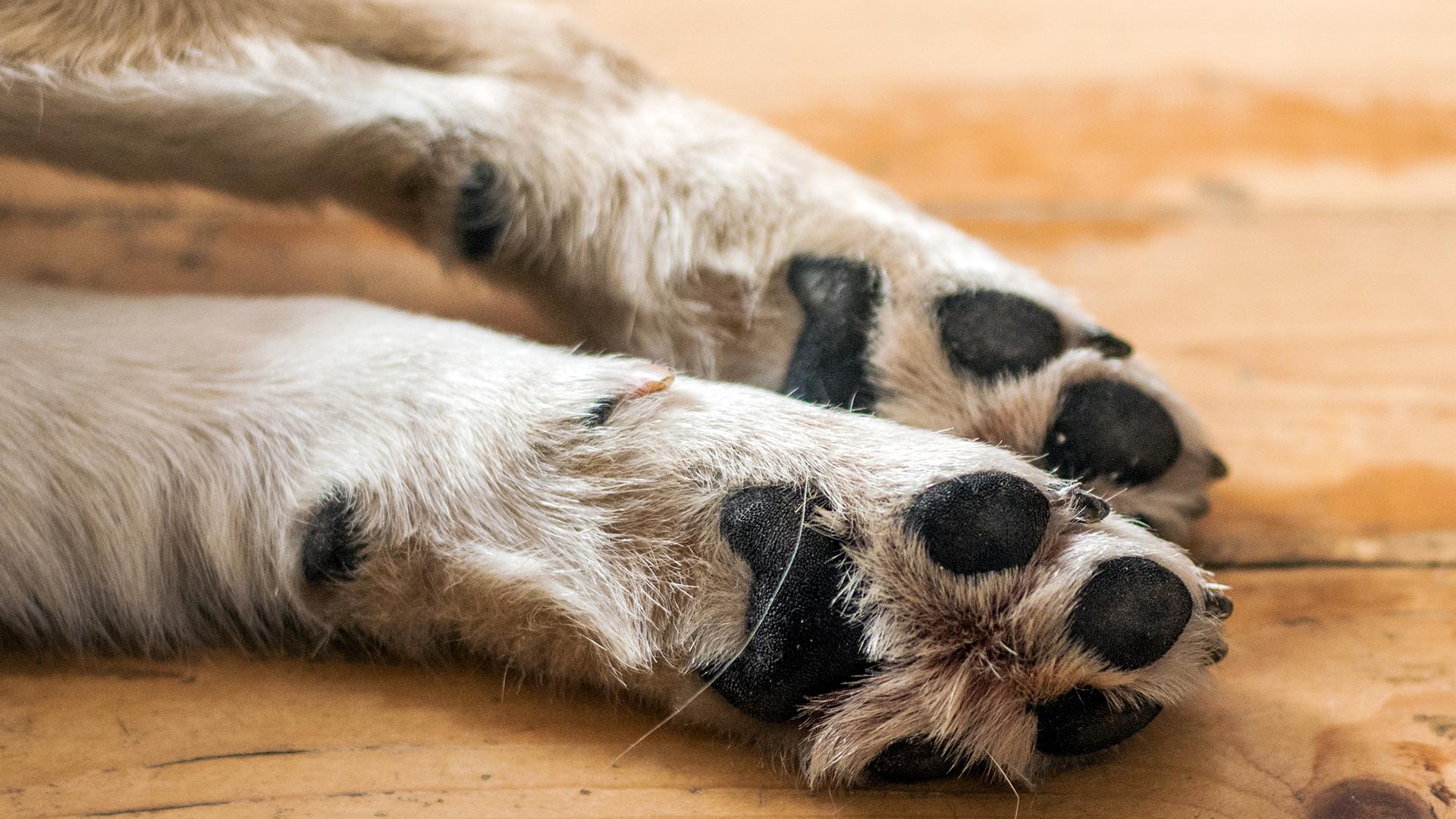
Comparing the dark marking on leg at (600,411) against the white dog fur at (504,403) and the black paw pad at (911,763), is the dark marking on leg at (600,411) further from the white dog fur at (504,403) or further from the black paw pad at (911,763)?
the black paw pad at (911,763)

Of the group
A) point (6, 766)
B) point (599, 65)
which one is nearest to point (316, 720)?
point (6, 766)

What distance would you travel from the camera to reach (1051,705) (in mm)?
638

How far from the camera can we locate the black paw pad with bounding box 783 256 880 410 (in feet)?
2.64

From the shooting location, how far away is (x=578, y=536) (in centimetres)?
72

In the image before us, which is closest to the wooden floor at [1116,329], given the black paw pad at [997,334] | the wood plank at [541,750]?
the wood plank at [541,750]

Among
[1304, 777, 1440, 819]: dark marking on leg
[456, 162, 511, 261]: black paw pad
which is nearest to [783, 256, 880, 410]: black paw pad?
[456, 162, 511, 261]: black paw pad

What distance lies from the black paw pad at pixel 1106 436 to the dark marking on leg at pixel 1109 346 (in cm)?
3

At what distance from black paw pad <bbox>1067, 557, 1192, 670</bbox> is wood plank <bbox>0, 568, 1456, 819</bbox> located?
13 centimetres

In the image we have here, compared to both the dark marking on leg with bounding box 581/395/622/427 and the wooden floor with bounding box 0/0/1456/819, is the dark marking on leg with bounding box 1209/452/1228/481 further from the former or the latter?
the dark marking on leg with bounding box 581/395/622/427

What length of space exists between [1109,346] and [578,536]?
0.40 metres

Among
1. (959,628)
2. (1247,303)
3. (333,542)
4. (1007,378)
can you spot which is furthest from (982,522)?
(1247,303)

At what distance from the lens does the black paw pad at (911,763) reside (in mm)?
648

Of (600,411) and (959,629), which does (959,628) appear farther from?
(600,411)

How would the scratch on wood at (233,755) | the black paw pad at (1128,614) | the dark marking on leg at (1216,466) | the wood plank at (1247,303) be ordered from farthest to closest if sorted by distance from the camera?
the wood plank at (1247,303)
the dark marking on leg at (1216,466)
the scratch on wood at (233,755)
the black paw pad at (1128,614)
